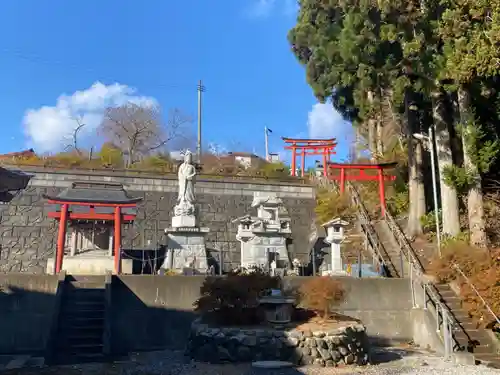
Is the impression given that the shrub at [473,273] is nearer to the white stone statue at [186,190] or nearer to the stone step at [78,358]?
the white stone statue at [186,190]

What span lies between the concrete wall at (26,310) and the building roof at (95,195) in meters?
3.91

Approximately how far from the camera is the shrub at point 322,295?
9445 millimetres

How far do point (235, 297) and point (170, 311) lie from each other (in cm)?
297

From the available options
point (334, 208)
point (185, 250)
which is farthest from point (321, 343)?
point (334, 208)

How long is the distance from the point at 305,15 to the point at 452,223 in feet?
33.1

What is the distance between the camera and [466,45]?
12945 mm

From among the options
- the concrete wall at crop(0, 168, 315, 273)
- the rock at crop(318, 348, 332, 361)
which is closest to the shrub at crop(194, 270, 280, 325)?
the rock at crop(318, 348, 332, 361)

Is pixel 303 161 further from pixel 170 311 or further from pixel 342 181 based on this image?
pixel 170 311

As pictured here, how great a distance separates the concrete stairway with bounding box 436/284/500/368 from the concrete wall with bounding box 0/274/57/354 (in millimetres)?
9225

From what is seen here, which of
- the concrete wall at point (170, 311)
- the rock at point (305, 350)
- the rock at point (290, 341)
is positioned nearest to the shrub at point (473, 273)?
the concrete wall at point (170, 311)

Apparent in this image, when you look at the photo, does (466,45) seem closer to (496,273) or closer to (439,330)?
(496,273)

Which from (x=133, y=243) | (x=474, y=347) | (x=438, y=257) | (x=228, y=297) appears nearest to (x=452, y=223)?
(x=438, y=257)

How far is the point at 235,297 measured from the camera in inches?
366

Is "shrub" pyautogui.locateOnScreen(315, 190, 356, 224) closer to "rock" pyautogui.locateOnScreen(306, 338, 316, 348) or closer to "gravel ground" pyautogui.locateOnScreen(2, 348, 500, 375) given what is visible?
"gravel ground" pyautogui.locateOnScreen(2, 348, 500, 375)
